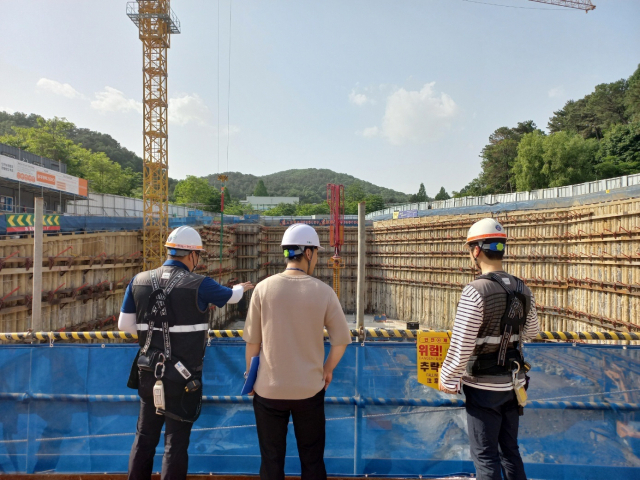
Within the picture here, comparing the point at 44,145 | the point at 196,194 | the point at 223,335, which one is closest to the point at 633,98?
the point at 223,335

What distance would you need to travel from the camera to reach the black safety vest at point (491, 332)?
246cm

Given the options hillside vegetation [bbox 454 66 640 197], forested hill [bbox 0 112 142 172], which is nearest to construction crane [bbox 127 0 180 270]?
hillside vegetation [bbox 454 66 640 197]

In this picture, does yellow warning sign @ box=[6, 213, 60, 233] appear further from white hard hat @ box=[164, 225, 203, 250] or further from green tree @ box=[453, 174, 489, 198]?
green tree @ box=[453, 174, 489, 198]

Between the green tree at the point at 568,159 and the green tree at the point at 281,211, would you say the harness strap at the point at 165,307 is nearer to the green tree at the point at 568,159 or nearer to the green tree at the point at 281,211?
the green tree at the point at 568,159

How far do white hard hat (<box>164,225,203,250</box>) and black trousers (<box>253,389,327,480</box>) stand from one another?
1.19 meters

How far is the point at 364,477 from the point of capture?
3.63m

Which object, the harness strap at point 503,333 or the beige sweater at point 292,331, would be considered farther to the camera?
the harness strap at point 503,333

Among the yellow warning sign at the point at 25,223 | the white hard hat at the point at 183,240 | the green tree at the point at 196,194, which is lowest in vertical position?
the white hard hat at the point at 183,240

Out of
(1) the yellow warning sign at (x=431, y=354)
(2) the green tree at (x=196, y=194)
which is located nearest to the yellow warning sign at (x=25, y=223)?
(1) the yellow warning sign at (x=431, y=354)

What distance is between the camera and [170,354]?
2.75 metres

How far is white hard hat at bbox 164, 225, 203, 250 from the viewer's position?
2.94m

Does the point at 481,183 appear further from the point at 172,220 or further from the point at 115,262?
the point at 115,262

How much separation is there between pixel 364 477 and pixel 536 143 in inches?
1854

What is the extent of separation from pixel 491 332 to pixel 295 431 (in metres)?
1.38
